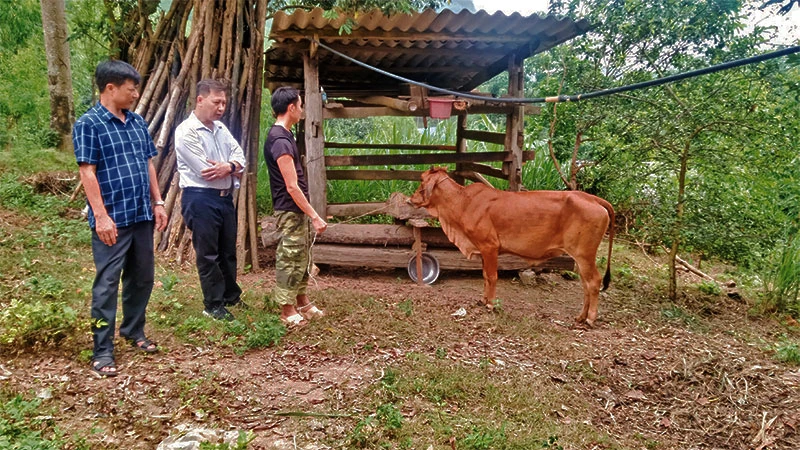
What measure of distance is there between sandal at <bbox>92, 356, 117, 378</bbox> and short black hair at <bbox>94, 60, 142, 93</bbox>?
1.80m

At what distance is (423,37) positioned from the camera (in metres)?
5.79

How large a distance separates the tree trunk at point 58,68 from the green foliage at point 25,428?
829 centimetres

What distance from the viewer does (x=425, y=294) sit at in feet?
20.9

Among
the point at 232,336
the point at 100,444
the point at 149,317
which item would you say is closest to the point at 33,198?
the point at 149,317

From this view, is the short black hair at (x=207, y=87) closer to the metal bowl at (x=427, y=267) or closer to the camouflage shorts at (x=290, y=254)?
the camouflage shorts at (x=290, y=254)

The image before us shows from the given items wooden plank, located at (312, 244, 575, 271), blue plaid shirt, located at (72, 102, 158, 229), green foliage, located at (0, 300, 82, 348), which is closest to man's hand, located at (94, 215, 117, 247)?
blue plaid shirt, located at (72, 102, 158, 229)

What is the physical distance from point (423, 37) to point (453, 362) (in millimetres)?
3387

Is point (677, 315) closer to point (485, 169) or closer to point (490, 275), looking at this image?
point (490, 275)

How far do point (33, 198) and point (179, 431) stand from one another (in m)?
6.44

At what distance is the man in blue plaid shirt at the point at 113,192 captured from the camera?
142 inches

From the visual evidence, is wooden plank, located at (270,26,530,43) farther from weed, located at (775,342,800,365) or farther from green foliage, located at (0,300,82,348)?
weed, located at (775,342,800,365)

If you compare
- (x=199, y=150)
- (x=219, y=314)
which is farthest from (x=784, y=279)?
(x=199, y=150)

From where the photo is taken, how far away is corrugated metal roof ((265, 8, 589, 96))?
564cm

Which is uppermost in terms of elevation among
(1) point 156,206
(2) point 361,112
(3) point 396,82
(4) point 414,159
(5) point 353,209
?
(3) point 396,82
